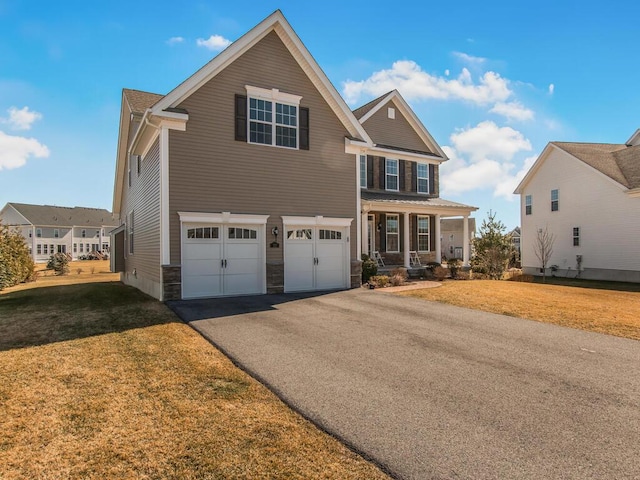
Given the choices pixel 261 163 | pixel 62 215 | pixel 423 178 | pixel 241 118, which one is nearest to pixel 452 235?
pixel 423 178

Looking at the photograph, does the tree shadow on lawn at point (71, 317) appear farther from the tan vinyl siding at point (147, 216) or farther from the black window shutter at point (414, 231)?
the black window shutter at point (414, 231)

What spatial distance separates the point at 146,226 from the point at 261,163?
17.9 feet

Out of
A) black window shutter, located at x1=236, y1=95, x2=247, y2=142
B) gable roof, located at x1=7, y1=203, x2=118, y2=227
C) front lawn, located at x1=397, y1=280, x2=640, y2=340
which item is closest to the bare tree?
front lawn, located at x1=397, y1=280, x2=640, y2=340

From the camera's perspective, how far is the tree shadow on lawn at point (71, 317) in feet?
25.0

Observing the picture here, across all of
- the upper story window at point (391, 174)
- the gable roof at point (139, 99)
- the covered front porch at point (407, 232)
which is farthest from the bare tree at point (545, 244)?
the gable roof at point (139, 99)

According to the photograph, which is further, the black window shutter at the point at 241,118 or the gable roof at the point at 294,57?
the black window shutter at the point at 241,118

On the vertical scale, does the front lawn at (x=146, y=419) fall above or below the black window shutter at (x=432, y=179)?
below

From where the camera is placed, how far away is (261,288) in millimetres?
13258

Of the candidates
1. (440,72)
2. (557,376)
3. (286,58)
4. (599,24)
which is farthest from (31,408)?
(599,24)

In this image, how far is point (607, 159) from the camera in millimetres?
23547

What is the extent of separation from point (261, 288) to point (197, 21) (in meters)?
8.60

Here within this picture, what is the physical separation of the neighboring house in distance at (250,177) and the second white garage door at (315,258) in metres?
0.04

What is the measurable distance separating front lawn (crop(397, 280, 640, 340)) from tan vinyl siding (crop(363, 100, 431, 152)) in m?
10.7

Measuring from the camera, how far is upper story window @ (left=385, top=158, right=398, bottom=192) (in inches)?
854
